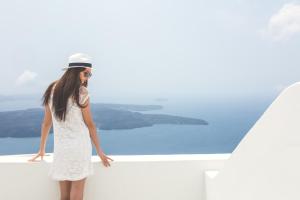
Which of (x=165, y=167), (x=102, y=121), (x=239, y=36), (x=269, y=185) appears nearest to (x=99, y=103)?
(x=102, y=121)

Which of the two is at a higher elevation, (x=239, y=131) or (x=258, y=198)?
(x=239, y=131)

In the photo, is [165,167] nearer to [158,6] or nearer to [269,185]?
[269,185]

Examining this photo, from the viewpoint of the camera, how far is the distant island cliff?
542 inches

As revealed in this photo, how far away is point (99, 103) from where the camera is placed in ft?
50.7

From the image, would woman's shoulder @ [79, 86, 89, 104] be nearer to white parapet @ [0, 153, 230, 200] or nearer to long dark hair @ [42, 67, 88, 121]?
long dark hair @ [42, 67, 88, 121]

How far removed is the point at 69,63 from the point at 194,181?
4.45ft

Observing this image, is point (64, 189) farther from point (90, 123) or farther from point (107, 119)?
point (107, 119)

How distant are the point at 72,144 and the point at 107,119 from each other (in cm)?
1228

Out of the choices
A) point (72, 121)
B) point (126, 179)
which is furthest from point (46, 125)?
point (126, 179)

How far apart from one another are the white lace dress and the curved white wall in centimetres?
99

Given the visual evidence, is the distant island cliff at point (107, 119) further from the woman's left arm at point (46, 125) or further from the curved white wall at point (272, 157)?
the curved white wall at point (272, 157)

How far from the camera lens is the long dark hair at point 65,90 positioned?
7.22 ft

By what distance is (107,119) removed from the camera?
14461 millimetres

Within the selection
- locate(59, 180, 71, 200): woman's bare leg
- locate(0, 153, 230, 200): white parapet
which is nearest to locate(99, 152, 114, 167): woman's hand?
locate(0, 153, 230, 200): white parapet
